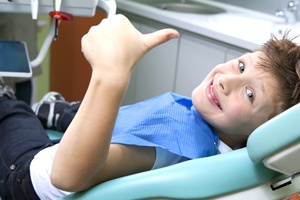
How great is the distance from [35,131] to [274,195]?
82 cm

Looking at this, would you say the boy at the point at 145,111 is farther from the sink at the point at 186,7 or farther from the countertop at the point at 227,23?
the sink at the point at 186,7

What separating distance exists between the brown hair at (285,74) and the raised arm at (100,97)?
1.06 ft

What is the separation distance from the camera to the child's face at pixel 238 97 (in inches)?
45.0

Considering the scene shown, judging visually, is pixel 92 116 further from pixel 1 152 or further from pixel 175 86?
pixel 175 86

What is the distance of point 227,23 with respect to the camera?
2533mm

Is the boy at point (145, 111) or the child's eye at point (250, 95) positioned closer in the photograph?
the boy at point (145, 111)

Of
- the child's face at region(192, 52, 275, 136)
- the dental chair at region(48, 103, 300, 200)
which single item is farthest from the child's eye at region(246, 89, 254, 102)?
the dental chair at region(48, 103, 300, 200)

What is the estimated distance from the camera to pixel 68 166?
960mm

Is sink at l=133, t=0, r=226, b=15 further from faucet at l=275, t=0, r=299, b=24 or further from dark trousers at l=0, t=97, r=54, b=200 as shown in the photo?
dark trousers at l=0, t=97, r=54, b=200

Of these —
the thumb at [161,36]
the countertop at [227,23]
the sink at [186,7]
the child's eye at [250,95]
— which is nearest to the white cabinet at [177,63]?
the countertop at [227,23]

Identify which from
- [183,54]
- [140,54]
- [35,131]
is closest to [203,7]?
[183,54]

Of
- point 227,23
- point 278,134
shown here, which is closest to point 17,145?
point 278,134

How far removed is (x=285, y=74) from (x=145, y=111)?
355 millimetres

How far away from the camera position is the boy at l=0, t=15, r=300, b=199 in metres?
0.93
